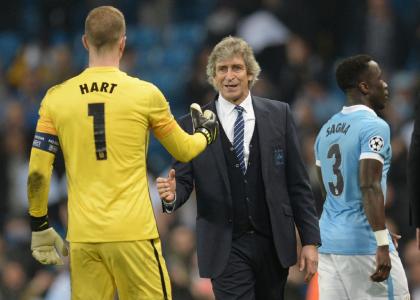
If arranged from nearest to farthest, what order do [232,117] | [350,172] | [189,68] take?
[350,172] < [232,117] < [189,68]

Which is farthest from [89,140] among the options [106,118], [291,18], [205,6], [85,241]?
[205,6]

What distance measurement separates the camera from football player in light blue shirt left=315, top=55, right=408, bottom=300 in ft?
21.2

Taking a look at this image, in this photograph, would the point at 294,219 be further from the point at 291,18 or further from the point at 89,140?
the point at 291,18

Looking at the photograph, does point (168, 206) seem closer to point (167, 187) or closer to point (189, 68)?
point (167, 187)

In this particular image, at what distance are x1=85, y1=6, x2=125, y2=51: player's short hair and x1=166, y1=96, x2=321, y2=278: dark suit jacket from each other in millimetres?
1126

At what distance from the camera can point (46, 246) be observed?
19.9 ft

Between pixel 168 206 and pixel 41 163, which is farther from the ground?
pixel 41 163

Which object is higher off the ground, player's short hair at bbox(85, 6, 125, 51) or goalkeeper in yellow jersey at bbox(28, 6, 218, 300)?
player's short hair at bbox(85, 6, 125, 51)

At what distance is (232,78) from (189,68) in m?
7.50

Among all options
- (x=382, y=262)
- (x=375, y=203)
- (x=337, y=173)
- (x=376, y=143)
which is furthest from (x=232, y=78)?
(x=382, y=262)

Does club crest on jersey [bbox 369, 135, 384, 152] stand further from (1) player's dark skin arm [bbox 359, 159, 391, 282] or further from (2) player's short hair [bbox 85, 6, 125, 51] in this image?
(2) player's short hair [bbox 85, 6, 125, 51]

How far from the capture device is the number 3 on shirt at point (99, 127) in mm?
5816

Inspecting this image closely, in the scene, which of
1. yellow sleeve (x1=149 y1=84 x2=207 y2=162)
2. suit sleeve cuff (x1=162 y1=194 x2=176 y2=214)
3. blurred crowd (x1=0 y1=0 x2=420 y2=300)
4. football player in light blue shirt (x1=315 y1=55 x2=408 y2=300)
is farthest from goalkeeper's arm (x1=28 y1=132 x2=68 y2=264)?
blurred crowd (x1=0 y1=0 x2=420 y2=300)

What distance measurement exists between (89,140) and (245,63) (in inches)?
56.4
